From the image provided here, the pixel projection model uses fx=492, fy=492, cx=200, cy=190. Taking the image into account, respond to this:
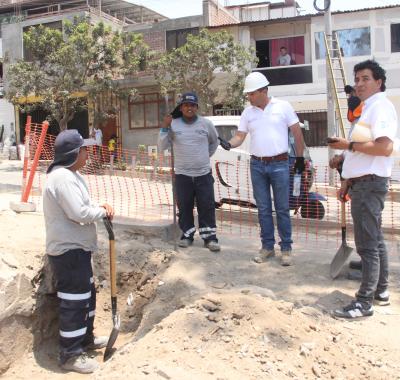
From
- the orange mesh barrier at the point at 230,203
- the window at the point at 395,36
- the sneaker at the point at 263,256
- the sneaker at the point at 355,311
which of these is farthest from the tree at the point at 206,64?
the sneaker at the point at 355,311

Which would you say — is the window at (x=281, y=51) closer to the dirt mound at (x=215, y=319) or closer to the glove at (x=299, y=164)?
the dirt mound at (x=215, y=319)

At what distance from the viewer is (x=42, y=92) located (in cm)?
1839

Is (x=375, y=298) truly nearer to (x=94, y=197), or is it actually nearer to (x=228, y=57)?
(x=94, y=197)

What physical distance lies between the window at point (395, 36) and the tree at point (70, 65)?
923 cm

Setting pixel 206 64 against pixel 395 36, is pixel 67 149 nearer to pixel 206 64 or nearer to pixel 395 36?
pixel 206 64

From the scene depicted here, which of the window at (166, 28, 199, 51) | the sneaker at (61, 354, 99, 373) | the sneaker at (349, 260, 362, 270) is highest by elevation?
the window at (166, 28, 199, 51)

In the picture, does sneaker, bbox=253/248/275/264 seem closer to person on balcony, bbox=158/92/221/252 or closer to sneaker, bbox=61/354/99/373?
person on balcony, bbox=158/92/221/252

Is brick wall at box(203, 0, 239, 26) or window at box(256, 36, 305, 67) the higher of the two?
brick wall at box(203, 0, 239, 26)

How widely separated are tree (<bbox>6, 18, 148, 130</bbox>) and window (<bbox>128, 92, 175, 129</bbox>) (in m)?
3.06

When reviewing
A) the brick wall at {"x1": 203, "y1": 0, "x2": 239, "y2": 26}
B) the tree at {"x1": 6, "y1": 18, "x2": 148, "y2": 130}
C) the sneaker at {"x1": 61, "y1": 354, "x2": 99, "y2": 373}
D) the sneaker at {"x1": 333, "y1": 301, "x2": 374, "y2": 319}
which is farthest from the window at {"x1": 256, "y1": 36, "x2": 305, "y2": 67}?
the sneaker at {"x1": 61, "y1": 354, "x2": 99, "y2": 373}

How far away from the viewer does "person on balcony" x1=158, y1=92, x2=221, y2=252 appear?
210 inches

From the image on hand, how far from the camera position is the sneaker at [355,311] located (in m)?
3.82

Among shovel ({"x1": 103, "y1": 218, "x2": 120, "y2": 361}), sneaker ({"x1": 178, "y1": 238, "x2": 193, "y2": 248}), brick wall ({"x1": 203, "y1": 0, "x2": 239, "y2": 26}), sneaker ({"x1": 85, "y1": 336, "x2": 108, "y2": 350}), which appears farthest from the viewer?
brick wall ({"x1": 203, "y1": 0, "x2": 239, "y2": 26})

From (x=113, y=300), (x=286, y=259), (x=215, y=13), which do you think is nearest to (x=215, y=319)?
(x=113, y=300)
